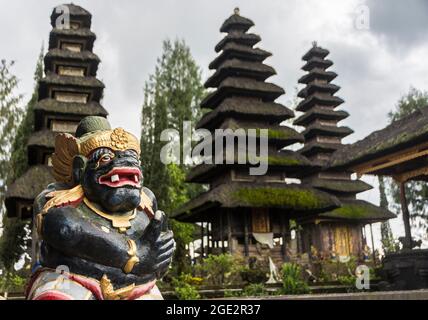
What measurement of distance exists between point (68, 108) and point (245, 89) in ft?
29.1

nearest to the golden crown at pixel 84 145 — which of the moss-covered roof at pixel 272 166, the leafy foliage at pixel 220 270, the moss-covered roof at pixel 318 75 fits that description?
the leafy foliage at pixel 220 270

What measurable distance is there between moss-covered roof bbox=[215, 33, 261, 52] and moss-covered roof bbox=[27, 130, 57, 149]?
11.1 meters

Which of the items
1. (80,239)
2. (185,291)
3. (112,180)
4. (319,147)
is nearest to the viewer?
(80,239)

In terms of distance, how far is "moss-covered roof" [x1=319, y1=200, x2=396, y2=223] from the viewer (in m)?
26.7

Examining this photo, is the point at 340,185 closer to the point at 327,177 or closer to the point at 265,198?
the point at 327,177

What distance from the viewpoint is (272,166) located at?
2200 centimetres

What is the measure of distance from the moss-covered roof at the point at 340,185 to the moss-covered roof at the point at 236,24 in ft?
34.3

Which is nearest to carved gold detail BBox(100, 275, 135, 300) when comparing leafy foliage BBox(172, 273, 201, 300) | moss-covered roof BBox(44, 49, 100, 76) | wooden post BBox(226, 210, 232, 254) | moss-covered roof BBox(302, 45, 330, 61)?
leafy foliage BBox(172, 273, 201, 300)

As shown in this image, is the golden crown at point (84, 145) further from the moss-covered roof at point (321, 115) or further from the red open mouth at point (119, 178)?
the moss-covered roof at point (321, 115)

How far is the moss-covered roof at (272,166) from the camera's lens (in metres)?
21.6

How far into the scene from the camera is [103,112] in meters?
21.7

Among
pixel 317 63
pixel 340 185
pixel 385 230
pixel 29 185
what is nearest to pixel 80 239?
pixel 29 185

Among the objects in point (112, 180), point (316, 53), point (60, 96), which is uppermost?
point (316, 53)
